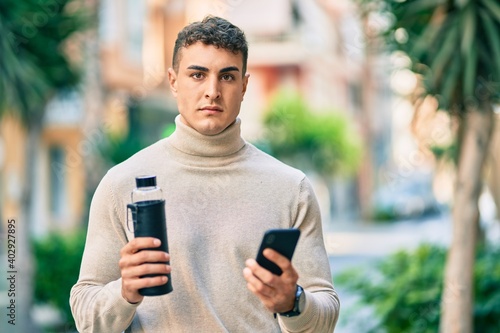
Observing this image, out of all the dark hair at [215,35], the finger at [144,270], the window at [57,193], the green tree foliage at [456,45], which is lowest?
the finger at [144,270]

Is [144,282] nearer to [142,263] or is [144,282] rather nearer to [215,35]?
[142,263]

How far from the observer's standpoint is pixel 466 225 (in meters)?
6.45

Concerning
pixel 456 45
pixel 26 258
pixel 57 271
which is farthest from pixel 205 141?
pixel 57 271

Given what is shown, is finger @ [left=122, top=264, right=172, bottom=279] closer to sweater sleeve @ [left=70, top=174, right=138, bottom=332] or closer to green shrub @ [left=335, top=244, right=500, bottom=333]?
sweater sleeve @ [left=70, top=174, right=138, bottom=332]

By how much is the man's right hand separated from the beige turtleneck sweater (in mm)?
170

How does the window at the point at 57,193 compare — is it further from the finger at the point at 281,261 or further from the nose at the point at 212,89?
the finger at the point at 281,261

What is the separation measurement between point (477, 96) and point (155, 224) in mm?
4989

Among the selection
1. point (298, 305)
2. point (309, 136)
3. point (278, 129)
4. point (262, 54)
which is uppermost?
point (262, 54)

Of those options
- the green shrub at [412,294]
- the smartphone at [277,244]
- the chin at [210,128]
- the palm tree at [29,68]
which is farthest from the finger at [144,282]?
the palm tree at [29,68]

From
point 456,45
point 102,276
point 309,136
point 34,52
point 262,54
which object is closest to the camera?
point 102,276

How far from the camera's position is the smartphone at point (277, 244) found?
1924 millimetres

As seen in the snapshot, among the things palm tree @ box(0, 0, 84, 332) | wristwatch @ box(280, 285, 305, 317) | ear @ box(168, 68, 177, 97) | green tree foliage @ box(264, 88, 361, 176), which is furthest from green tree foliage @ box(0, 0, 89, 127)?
green tree foliage @ box(264, 88, 361, 176)

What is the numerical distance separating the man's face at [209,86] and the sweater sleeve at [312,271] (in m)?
0.28

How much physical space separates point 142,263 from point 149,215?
10cm
